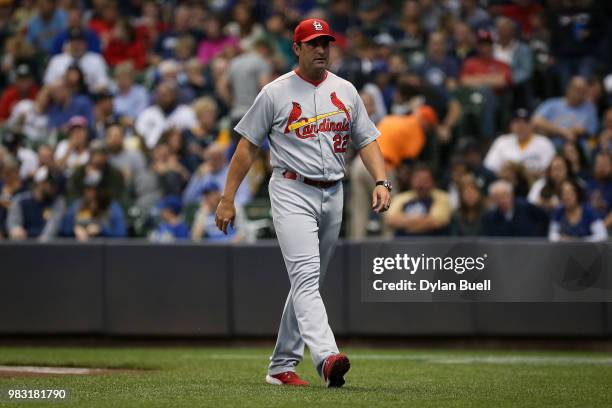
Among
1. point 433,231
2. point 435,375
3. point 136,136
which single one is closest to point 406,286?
point 433,231

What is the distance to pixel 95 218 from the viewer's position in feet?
39.7

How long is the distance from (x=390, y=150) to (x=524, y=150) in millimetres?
1444

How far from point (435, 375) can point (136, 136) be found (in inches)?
295

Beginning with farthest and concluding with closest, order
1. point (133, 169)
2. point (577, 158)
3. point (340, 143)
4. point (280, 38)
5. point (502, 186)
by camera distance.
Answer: point (280, 38), point (133, 169), point (577, 158), point (502, 186), point (340, 143)

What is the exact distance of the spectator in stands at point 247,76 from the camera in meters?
14.2

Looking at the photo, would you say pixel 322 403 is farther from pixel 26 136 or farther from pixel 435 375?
pixel 26 136

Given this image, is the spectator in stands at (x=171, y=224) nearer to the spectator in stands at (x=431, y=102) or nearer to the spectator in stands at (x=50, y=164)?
the spectator in stands at (x=50, y=164)

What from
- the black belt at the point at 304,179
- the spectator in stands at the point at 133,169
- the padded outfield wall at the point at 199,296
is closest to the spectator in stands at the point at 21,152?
the spectator in stands at the point at 133,169

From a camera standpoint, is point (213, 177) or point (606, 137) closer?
point (606, 137)

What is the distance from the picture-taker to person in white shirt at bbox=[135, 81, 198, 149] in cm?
1453

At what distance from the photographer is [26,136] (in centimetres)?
1492

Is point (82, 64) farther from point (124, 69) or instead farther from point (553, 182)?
point (553, 182)

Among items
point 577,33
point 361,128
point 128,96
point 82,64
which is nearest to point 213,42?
point 128,96

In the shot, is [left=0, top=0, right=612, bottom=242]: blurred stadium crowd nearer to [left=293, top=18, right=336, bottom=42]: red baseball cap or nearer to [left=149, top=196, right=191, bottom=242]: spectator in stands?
[left=149, top=196, right=191, bottom=242]: spectator in stands
